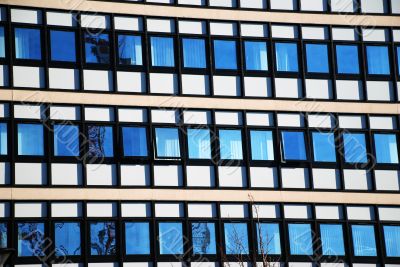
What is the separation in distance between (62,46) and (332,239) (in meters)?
11.8

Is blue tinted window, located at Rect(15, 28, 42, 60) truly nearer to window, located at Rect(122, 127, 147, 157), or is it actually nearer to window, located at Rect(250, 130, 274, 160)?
window, located at Rect(122, 127, 147, 157)

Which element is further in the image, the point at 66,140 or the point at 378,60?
the point at 378,60

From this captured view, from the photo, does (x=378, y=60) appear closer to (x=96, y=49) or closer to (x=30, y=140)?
(x=96, y=49)

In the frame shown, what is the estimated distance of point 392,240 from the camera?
35250 millimetres

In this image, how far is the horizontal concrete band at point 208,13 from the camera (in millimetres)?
34062

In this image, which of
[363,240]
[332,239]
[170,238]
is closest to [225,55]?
[170,238]

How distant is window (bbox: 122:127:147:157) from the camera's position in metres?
33.6

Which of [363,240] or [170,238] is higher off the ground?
[170,238]

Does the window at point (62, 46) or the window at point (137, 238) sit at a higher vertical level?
the window at point (62, 46)

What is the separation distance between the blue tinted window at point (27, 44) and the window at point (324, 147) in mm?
10429

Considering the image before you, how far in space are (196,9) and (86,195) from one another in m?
8.14

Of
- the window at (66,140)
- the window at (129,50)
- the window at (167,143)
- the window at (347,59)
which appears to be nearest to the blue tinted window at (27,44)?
the window at (66,140)

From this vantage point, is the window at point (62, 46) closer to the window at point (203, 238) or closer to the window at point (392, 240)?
the window at point (203, 238)

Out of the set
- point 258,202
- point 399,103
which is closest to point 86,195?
point 258,202
